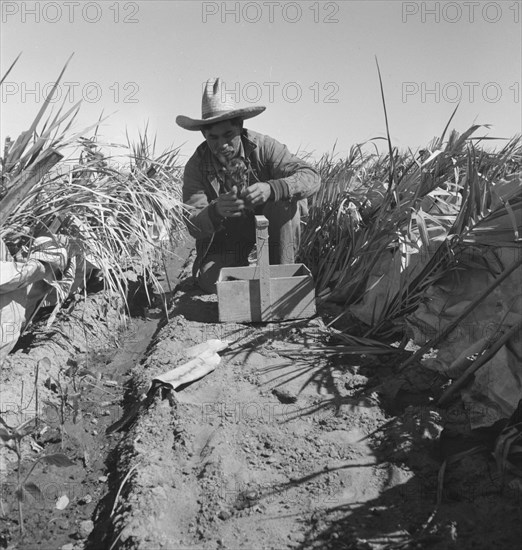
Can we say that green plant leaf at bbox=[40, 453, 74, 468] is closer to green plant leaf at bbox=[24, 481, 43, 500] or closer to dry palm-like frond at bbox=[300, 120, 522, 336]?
green plant leaf at bbox=[24, 481, 43, 500]

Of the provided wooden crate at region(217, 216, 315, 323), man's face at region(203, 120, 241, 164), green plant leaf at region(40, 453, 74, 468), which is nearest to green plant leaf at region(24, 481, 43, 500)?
green plant leaf at region(40, 453, 74, 468)

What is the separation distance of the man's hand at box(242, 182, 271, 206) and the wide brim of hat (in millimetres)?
447

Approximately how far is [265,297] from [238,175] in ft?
2.06

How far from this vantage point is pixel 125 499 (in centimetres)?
160

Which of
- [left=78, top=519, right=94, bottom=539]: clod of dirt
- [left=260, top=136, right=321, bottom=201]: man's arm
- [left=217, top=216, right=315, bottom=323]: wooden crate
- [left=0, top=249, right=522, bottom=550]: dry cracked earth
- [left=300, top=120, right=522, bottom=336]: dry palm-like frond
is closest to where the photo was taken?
A: [left=0, top=249, right=522, bottom=550]: dry cracked earth

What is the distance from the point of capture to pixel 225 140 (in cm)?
320

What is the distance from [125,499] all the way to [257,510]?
1.14ft

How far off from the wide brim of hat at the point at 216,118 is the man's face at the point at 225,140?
0.04 metres

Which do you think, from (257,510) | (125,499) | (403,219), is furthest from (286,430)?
(403,219)

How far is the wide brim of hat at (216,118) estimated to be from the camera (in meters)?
3.10

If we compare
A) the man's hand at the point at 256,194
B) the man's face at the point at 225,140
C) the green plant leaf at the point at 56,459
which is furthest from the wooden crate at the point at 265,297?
the green plant leaf at the point at 56,459

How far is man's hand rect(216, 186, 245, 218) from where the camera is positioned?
288 centimetres

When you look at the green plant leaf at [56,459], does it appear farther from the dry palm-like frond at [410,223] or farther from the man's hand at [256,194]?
the man's hand at [256,194]

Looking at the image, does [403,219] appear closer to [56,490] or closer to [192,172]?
[192,172]
